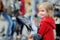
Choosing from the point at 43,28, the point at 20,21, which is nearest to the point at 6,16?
the point at 20,21

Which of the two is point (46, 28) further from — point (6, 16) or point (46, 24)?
point (6, 16)

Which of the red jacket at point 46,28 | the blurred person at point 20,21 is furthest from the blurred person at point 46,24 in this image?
the blurred person at point 20,21

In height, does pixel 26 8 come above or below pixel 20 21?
above

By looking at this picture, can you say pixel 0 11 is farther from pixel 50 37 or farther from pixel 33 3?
pixel 50 37

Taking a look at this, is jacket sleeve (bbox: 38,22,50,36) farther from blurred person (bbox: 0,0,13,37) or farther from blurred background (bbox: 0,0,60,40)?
blurred person (bbox: 0,0,13,37)

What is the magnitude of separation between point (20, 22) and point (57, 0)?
1.50ft

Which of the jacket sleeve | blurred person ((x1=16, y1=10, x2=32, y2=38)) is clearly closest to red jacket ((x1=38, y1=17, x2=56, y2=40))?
the jacket sleeve

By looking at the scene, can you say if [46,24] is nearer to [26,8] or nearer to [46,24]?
[46,24]

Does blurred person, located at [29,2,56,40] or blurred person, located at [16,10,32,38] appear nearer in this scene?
blurred person, located at [29,2,56,40]

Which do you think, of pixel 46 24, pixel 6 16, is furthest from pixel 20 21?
pixel 46 24

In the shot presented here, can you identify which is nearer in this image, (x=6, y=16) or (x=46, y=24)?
(x=46, y=24)

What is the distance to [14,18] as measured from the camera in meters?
1.65

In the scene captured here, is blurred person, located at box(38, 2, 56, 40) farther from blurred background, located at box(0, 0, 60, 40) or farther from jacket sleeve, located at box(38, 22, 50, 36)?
blurred background, located at box(0, 0, 60, 40)

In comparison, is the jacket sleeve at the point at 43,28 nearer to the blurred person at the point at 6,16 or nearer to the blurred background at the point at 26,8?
the blurred background at the point at 26,8
